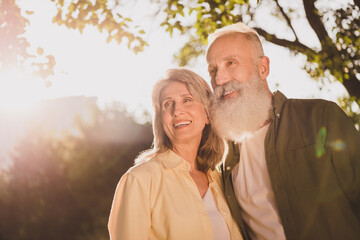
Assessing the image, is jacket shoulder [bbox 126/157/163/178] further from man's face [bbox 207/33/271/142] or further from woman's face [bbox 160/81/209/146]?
man's face [bbox 207/33/271/142]

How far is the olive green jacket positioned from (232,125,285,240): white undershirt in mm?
170

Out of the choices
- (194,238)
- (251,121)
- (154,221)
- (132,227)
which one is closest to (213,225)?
(194,238)

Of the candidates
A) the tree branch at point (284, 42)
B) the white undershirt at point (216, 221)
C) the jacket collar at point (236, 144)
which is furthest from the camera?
the tree branch at point (284, 42)

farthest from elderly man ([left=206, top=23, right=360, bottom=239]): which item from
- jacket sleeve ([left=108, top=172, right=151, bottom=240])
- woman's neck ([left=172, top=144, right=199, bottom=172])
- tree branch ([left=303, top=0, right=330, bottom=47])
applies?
tree branch ([left=303, top=0, right=330, bottom=47])

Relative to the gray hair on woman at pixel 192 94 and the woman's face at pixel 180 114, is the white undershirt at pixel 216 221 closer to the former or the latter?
the gray hair on woman at pixel 192 94

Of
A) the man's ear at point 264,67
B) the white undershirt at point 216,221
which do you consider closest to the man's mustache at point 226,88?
the man's ear at point 264,67

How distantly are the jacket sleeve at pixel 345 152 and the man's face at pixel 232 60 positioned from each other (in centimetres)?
104

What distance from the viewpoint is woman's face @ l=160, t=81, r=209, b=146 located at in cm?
351

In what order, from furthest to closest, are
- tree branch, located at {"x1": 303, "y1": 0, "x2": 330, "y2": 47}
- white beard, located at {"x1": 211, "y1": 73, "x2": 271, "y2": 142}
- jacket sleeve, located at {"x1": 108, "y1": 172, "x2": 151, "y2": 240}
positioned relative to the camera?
tree branch, located at {"x1": 303, "y1": 0, "x2": 330, "y2": 47}
white beard, located at {"x1": 211, "y1": 73, "x2": 271, "y2": 142}
jacket sleeve, located at {"x1": 108, "y1": 172, "x2": 151, "y2": 240}

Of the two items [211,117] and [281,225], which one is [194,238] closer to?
[281,225]

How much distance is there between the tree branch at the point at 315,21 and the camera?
212 inches

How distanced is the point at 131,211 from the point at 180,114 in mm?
1157

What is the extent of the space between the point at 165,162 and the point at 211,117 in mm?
787

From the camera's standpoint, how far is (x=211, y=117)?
3787 millimetres
